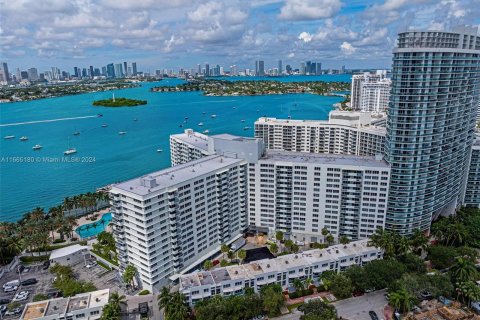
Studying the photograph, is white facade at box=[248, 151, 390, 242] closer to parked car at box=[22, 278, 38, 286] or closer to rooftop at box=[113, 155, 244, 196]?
rooftop at box=[113, 155, 244, 196]

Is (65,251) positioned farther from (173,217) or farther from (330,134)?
(330,134)

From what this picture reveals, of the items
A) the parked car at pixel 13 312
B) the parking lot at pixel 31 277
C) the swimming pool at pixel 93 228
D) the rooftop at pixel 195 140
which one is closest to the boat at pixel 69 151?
the swimming pool at pixel 93 228

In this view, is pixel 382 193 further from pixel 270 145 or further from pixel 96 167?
pixel 96 167

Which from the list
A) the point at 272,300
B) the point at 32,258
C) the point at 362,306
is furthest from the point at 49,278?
the point at 362,306

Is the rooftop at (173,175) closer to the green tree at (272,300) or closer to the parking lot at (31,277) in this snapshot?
the green tree at (272,300)

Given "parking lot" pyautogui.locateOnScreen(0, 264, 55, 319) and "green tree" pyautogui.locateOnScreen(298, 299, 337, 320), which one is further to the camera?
"parking lot" pyautogui.locateOnScreen(0, 264, 55, 319)

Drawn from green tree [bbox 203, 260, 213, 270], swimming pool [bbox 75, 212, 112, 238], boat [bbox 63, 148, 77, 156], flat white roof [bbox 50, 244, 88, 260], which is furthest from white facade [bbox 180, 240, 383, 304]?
boat [bbox 63, 148, 77, 156]

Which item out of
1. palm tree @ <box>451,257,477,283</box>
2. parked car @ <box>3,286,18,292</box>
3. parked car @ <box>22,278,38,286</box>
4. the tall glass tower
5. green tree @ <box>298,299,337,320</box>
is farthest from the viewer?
parked car @ <box>22,278,38,286</box>

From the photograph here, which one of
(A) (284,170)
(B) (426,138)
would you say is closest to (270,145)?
(A) (284,170)
